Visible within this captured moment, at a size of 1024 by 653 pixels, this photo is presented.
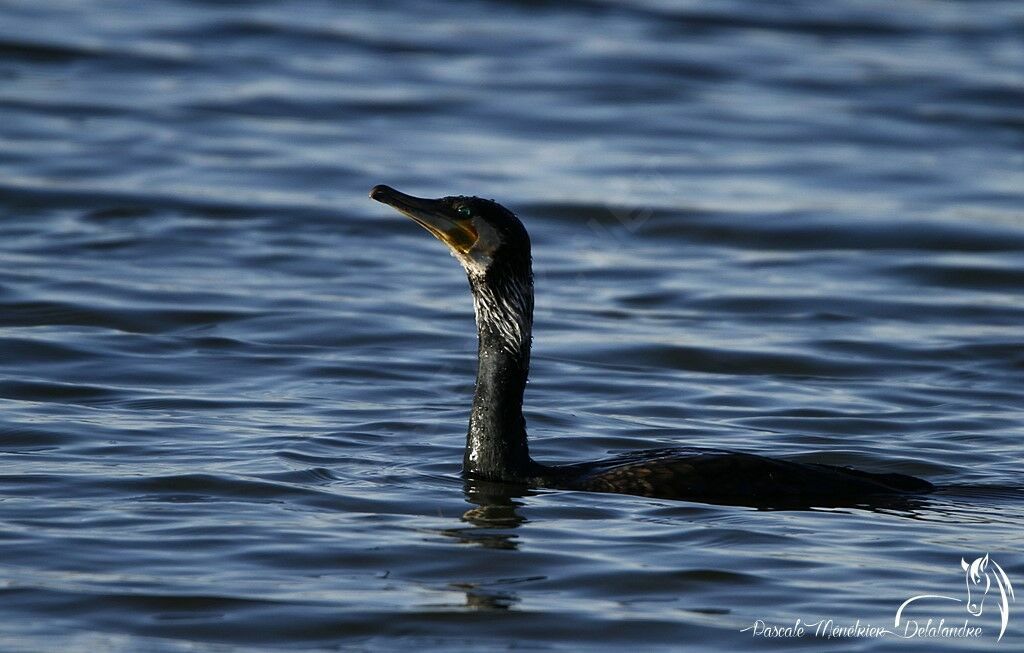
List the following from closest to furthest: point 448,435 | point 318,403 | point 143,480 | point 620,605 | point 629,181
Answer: point 620,605 < point 143,480 < point 448,435 < point 318,403 < point 629,181

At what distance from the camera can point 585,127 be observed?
23.2 metres

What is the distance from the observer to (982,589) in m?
8.20

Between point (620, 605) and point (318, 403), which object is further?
point (318, 403)

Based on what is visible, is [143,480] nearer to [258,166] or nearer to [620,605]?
[620,605]

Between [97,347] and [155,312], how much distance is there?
116cm

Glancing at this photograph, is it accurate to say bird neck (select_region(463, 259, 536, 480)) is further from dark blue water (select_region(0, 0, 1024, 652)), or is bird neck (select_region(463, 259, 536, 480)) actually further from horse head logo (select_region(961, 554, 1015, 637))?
horse head logo (select_region(961, 554, 1015, 637))

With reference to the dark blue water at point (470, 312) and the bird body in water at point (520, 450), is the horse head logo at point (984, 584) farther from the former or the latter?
the bird body in water at point (520, 450)

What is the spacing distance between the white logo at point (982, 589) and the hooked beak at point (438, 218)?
2.84m

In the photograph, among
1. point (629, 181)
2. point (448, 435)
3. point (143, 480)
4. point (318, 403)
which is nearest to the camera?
point (143, 480)

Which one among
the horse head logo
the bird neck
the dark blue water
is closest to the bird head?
the bird neck

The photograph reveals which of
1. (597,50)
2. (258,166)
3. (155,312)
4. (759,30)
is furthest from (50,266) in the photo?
(759,30)

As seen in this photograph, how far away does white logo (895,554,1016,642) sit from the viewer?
7.87 metres

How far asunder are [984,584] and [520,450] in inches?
98.4

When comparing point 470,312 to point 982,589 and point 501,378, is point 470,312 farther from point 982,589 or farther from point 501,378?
point 982,589
